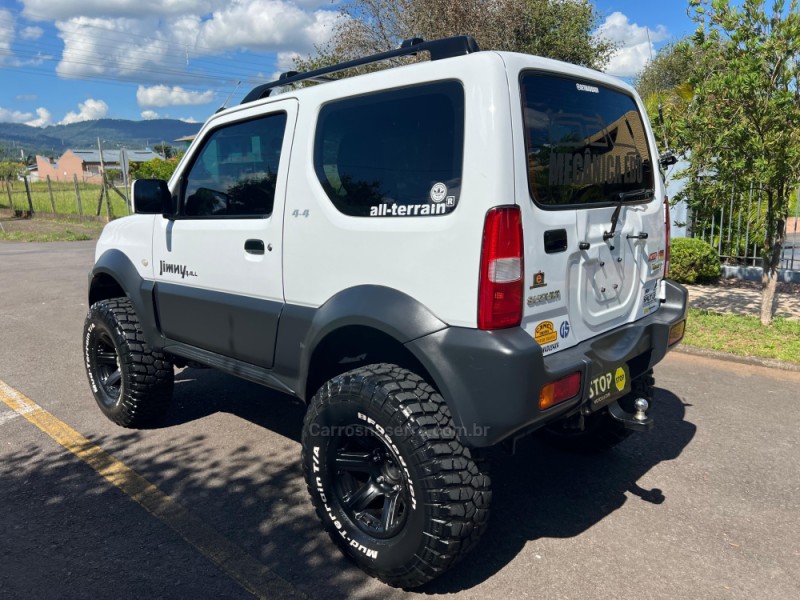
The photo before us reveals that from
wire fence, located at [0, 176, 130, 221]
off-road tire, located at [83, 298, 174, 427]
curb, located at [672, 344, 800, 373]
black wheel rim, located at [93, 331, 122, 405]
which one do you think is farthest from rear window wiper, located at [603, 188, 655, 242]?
wire fence, located at [0, 176, 130, 221]

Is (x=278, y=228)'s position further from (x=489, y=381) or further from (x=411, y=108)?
(x=489, y=381)

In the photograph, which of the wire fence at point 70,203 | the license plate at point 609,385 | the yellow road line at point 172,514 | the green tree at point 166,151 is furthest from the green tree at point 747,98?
the green tree at point 166,151

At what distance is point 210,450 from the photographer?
161 inches

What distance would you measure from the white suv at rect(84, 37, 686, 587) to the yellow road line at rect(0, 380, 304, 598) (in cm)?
36

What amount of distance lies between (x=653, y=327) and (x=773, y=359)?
3.21 m

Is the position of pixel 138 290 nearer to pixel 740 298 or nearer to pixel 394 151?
pixel 394 151

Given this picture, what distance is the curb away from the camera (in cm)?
550

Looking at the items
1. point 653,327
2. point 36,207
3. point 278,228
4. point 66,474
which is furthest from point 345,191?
point 36,207

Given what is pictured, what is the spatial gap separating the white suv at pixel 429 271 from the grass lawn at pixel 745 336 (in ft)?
9.43

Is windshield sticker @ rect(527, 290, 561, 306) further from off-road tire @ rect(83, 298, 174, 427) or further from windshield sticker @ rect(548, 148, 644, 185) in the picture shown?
off-road tire @ rect(83, 298, 174, 427)

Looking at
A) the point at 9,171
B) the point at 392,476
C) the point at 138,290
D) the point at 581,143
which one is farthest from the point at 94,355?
the point at 9,171

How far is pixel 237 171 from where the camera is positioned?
3570 mm

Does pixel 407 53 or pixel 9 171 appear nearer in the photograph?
pixel 407 53

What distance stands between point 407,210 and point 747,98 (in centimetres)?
459
